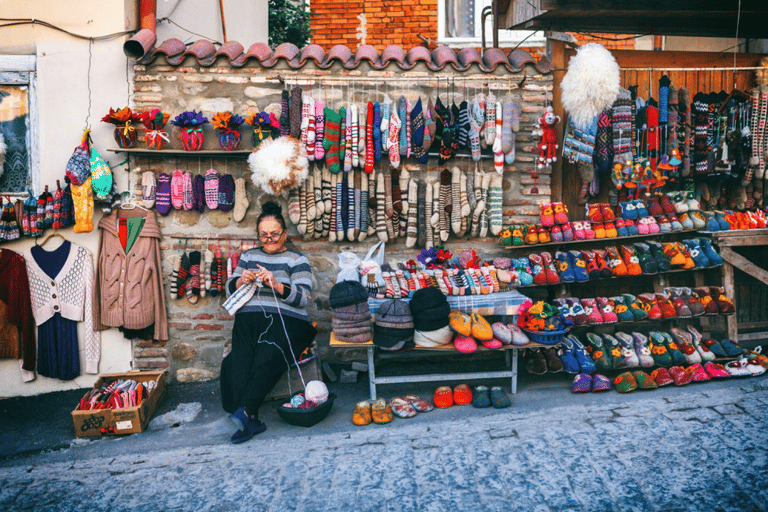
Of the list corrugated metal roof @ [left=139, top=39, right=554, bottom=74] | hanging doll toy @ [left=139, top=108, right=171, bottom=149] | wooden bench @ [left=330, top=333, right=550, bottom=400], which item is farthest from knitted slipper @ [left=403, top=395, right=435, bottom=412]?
hanging doll toy @ [left=139, top=108, right=171, bottom=149]

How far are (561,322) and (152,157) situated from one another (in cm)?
384

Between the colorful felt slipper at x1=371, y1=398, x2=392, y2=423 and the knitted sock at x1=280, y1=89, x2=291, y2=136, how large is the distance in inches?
95.6

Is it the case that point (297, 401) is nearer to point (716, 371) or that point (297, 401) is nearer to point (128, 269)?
point (128, 269)

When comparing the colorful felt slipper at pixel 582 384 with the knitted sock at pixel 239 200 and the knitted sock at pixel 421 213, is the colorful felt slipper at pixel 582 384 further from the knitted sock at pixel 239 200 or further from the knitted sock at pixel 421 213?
the knitted sock at pixel 239 200

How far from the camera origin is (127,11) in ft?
17.2

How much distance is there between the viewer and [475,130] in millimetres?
5102

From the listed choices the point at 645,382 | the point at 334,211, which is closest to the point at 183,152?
the point at 334,211

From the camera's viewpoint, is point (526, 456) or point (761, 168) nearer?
point (526, 456)

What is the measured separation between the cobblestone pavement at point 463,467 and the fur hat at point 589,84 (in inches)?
98.4

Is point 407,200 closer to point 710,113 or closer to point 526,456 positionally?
point 526,456

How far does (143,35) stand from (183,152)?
1107 millimetres

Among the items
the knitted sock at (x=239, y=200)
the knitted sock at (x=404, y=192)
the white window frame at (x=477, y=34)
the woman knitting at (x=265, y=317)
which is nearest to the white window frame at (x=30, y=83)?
the knitted sock at (x=239, y=200)

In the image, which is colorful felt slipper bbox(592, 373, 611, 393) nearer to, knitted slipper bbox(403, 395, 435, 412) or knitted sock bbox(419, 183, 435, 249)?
knitted slipper bbox(403, 395, 435, 412)

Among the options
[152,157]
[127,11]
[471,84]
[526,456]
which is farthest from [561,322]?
[127,11]
